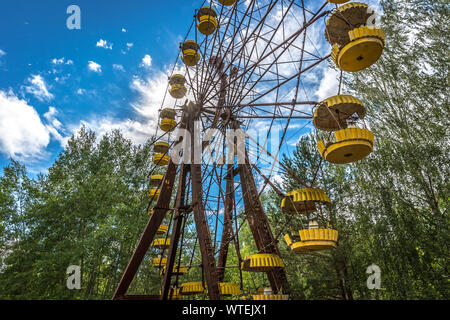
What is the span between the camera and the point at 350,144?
17.9ft

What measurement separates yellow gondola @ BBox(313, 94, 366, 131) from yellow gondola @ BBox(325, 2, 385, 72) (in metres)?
0.69

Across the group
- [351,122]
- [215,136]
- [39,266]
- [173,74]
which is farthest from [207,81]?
[39,266]

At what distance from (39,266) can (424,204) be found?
18.0 meters

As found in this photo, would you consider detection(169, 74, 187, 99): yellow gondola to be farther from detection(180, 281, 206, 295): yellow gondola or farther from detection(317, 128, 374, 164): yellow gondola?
detection(317, 128, 374, 164): yellow gondola

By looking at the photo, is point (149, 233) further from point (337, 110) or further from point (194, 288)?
point (337, 110)

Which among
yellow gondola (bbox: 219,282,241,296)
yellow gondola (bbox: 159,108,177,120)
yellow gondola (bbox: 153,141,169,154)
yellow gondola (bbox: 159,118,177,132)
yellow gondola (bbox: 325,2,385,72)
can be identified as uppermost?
yellow gondola (bbox: 159,108,177,120)

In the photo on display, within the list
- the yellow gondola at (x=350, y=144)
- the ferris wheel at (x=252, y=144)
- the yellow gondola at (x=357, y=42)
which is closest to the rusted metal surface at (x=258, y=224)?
the ferris wheel at (x=252, y=144)

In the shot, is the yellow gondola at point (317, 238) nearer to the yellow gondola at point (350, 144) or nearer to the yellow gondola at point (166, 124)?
the yellow gondola at point (350, 144)

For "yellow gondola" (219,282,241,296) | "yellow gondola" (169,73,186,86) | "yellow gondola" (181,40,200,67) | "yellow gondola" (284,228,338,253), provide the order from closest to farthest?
1. "yellow gondola" (284,228,338,253)
2. "yellow gondola" (219,282,241,296)
3. "yellow gondola" (181,40,200,67)
4. "yellow gondola" (169,73,186,86)

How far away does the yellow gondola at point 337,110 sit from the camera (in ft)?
20.0

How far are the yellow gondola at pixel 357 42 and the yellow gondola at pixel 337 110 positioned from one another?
686mm

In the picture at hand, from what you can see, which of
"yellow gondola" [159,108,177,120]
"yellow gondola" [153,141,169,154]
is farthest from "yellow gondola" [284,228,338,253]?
"yellow gondola" [159,108,177,120]

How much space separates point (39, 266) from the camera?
14000 mm

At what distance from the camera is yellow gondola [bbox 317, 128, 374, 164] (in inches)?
215
